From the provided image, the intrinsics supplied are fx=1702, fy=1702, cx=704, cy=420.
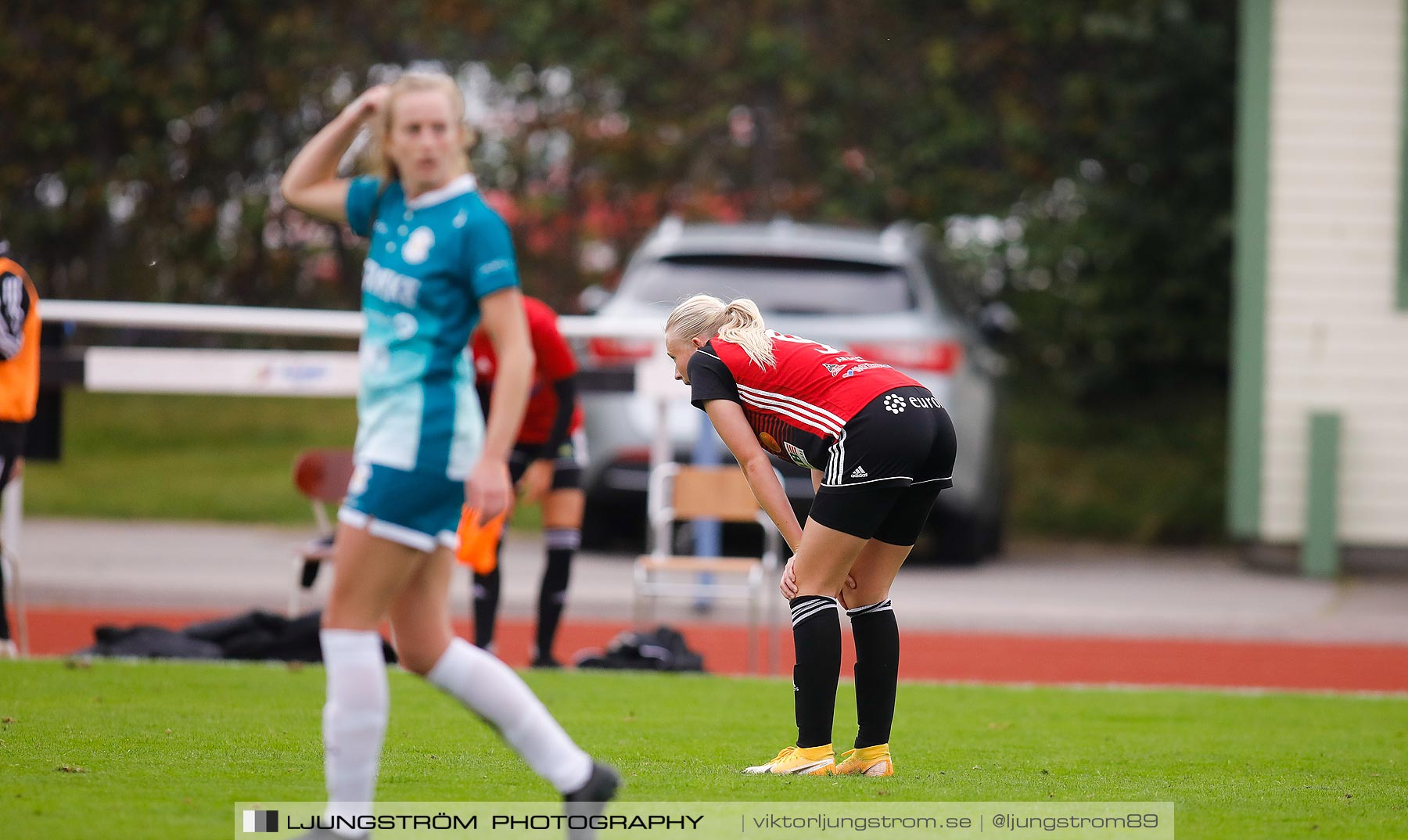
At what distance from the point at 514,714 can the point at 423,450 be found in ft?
2.02

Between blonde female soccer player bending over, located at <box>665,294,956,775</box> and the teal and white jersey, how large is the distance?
4.43ft

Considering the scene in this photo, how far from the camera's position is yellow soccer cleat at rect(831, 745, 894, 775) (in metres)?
5.00

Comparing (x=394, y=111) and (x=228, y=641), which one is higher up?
(x=394, y=111)

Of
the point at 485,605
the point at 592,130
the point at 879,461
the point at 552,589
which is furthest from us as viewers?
the point at 592,130

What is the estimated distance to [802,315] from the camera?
10.4 meters

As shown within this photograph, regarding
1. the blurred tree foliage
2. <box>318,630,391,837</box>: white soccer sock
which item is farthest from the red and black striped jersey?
the blurred tree foliage

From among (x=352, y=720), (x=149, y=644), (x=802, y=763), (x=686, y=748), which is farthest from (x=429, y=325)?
(x=149, y=644)

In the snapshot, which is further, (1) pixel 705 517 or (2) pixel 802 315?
(2) pixel 802 315

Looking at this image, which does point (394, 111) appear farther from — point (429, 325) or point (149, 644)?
point (149, 644)

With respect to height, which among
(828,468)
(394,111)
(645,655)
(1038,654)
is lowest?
(1038,654)

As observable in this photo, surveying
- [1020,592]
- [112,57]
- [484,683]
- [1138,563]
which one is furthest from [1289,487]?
[112,57]

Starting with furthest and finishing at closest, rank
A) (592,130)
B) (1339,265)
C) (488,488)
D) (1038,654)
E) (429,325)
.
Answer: (592,130) < (1339,265) < (1038,654) < (429,325) < (488,488)

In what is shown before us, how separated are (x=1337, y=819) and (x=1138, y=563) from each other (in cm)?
823

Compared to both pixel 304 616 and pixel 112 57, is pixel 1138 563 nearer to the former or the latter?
pixel 304 616
